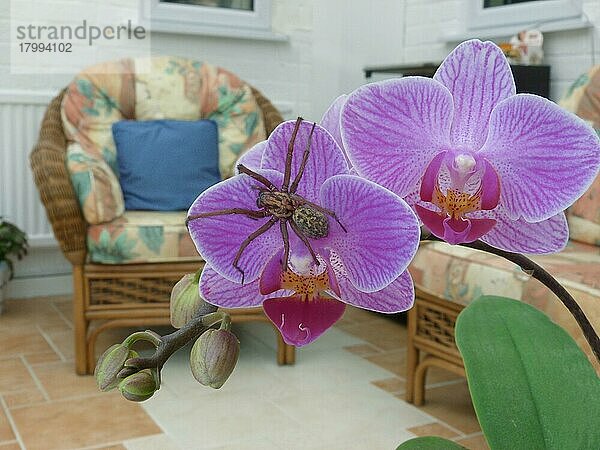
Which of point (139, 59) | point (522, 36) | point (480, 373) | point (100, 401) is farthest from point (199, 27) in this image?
point (480, 373)

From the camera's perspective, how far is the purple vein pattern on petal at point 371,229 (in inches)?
10.1

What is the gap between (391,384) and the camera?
2.77m

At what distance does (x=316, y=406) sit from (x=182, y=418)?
412mm

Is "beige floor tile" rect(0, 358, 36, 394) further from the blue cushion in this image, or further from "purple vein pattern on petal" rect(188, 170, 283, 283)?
"purple vein pattern on petal" rect(188, 170, 283, 283)

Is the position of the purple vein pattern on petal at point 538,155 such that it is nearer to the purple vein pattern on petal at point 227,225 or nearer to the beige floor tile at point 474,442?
the purple vein pattern on petal at point 227,225

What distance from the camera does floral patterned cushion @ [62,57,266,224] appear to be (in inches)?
124

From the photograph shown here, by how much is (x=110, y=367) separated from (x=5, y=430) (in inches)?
88.2

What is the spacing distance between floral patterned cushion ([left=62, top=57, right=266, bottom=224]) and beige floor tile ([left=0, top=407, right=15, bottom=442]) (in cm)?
96

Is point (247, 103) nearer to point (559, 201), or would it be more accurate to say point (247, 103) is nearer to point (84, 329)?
point (84, 329)

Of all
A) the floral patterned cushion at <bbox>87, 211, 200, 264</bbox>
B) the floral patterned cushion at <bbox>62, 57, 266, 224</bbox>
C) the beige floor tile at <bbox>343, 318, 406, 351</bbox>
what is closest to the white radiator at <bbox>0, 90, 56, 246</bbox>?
the floral patterned cushion at <bbox>62, 57, 266, 224</bbox>

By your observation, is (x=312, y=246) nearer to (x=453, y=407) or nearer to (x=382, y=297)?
(x=382, y=297)

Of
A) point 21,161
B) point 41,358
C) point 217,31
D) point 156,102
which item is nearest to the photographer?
point 41,358

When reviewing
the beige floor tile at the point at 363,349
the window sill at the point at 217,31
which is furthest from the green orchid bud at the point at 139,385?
the window sill at the point at 217,31

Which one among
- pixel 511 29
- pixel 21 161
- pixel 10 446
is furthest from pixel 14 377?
pixel 511 29
